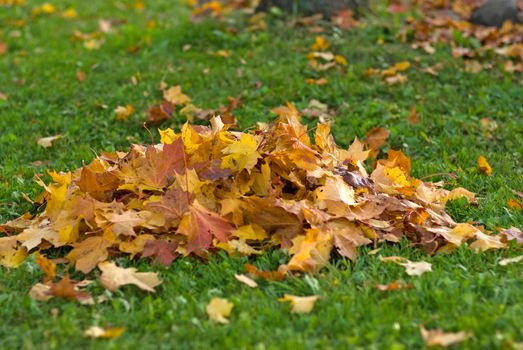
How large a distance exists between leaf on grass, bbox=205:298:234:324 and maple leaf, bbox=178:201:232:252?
45 centimetres

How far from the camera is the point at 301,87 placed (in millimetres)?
5488

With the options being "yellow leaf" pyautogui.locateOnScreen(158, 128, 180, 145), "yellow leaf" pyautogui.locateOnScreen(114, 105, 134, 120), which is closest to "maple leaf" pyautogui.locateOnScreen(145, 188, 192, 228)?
"yellow leaf" pyautogui.locateOnScreen(158, 128, 180, 145)

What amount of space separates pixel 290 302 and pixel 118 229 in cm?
89

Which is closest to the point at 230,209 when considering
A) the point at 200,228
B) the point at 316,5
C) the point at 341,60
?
the point at 200,228

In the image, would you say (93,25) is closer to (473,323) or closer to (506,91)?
(506,91)

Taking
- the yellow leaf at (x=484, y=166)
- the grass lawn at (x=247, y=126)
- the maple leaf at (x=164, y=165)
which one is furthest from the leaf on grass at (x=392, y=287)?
the yellow leaf at (x=484, y=166)

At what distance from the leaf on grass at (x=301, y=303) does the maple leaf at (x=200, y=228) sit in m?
0.53

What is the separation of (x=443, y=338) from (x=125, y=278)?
1.28 metres

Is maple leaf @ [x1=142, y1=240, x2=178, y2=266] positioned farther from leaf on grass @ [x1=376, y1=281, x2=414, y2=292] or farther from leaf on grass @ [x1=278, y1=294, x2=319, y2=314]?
leaf on grass @ [x1=376, y1=281, x2=414, y2=292]

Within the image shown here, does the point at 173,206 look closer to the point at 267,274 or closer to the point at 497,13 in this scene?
the point at 267,274

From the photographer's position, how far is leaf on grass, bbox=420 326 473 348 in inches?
95.0

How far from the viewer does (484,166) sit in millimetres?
4285

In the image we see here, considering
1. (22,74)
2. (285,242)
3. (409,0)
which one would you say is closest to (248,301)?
(285,242)

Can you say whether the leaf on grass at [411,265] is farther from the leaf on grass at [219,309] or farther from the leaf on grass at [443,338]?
the leaf on grass at [219,309]
